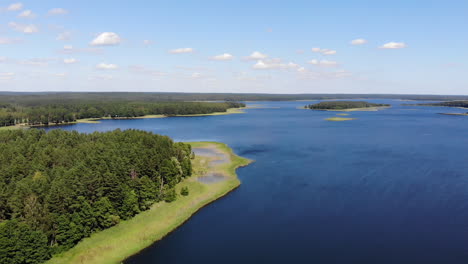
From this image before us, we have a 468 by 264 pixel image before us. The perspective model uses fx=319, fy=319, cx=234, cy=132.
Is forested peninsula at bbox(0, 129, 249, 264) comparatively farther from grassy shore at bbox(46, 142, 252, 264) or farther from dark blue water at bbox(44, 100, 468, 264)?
dark blue water at bbox(44, 100, 468, 264)

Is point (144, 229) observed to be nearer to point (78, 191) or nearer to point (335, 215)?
point (78, 191)

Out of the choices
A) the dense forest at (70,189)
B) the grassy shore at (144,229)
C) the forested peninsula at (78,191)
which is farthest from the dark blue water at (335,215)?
the dense forest at (70,189)

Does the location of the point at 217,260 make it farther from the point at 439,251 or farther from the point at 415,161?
the point at 415,161

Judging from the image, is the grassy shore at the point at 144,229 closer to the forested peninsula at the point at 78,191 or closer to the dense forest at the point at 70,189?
the forested peninsula at the point at 78,191

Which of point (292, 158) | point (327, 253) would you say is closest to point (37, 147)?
point (327, 253)

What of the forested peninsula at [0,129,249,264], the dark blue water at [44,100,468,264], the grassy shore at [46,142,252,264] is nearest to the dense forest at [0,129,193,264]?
A: the forested peninsula at [0,129,249,264]
